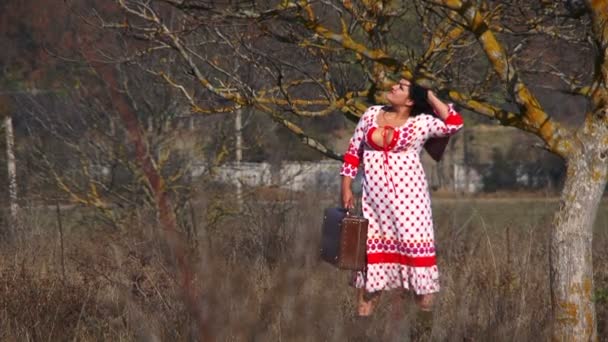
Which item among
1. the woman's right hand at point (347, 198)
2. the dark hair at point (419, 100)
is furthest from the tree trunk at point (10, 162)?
the dark hair at point (419, 100)

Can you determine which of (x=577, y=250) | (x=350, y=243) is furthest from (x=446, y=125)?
(x=577, y=250)

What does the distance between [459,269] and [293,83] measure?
188cm

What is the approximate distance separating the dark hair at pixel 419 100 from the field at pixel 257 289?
732 millimetres

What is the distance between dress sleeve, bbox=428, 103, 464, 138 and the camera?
5.26 meters

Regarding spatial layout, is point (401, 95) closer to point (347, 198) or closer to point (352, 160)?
point (352, 160)

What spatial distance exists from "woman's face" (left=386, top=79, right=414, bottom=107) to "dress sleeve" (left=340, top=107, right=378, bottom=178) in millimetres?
152

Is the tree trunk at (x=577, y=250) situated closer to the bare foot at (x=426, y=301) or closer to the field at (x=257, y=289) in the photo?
the field at (x=257, y=289)

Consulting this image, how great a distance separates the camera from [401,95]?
5.30 metres

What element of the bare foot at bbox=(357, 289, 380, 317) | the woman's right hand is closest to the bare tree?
the woman's right hand

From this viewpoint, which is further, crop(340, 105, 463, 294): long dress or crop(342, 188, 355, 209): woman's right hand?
crop(342, 188, 355, 209): woman's right hand

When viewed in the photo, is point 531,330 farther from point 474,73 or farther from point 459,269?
point 474,73

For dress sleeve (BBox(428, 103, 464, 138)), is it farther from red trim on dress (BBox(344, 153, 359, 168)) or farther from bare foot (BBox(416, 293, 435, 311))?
bare foot (BBox(416, 293, 435, 311))

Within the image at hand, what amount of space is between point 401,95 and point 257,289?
248cm

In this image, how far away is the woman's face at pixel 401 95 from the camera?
5.28 meters
